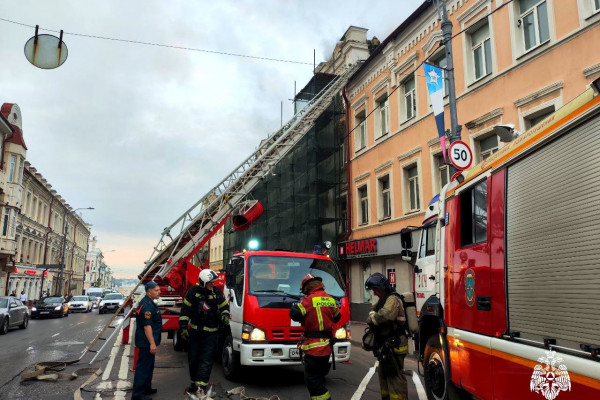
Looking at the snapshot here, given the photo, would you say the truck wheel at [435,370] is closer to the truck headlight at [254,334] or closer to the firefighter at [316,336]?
the firefighter at [316,336]

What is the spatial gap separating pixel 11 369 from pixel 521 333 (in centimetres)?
954

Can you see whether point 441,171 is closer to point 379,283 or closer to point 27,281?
point 379,283

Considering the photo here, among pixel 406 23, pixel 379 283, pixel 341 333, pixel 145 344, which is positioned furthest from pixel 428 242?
pixel 406 23

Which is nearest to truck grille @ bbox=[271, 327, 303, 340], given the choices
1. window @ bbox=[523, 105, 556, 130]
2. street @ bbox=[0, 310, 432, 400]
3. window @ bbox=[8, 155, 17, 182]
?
street @ bbox=[0, 310, 432, 400]

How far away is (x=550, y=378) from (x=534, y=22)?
37.4ft

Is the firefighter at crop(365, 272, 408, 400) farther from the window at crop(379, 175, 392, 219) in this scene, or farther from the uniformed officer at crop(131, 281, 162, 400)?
the window at crop(379, 175, 392, 219)

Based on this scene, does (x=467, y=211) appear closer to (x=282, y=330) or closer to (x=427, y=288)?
(x=427, y=288)

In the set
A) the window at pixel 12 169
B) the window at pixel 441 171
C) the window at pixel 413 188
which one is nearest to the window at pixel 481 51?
the window at pixel 441 171

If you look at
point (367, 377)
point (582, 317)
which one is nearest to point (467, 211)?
point (582, 317)

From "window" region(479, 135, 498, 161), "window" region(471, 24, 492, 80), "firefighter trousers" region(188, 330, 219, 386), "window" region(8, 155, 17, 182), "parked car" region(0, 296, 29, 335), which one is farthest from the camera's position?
"window" region(8, 155, 17, 182)

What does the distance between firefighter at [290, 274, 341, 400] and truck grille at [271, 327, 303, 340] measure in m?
1.96

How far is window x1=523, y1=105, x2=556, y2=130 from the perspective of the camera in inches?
434

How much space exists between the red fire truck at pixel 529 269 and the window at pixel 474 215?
0.01 meters

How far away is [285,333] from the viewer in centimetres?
688
